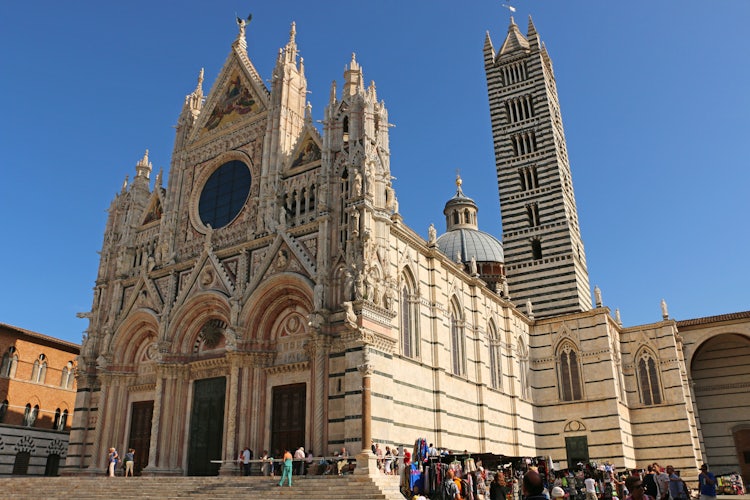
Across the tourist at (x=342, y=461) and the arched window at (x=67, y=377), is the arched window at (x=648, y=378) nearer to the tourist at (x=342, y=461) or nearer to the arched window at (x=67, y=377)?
the tourist at (x=342, y=461)

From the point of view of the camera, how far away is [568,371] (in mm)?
31312

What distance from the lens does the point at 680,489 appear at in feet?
42.3

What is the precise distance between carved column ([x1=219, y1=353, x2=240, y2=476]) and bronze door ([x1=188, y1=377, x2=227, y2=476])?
1169mm

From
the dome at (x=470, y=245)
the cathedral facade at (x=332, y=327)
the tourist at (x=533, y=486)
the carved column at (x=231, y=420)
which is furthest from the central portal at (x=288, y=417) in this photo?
Result: the dome at (x=470, y=245)

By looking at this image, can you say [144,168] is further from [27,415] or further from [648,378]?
[648,378]

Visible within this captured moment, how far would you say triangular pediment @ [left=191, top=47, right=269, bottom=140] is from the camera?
1065 inches

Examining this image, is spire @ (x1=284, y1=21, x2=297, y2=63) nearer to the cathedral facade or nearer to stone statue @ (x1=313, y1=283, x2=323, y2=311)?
the cathedral facade

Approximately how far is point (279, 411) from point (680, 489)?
12.6 meters

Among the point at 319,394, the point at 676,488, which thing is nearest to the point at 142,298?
the point at 319,394

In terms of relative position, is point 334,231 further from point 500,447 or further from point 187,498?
point 500,447

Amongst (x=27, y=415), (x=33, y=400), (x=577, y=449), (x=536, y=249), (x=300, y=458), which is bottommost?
(x=300, y=458)

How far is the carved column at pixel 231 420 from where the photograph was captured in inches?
794

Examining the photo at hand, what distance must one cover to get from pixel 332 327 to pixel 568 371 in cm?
1651

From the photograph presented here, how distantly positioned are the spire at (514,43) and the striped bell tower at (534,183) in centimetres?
7
